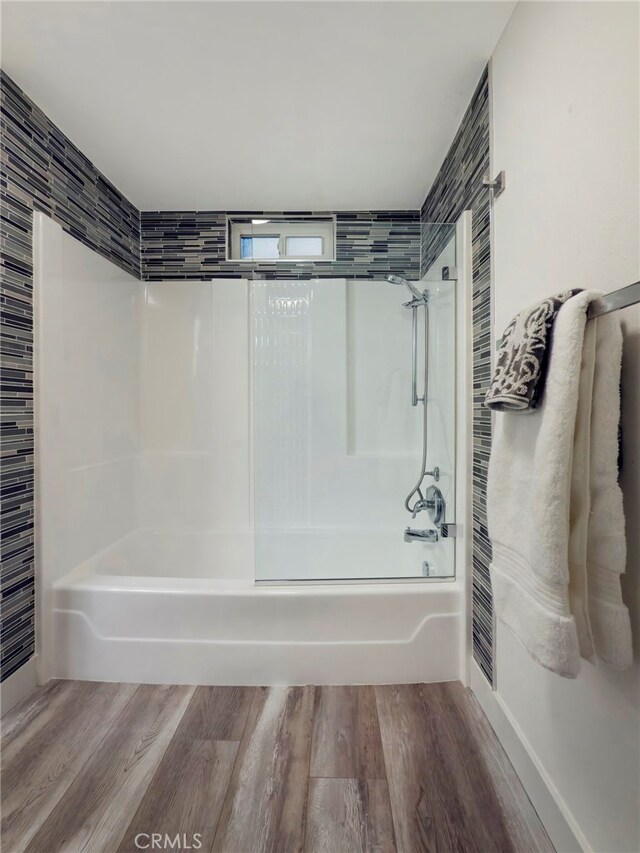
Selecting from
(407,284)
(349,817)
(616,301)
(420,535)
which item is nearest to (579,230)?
(616,301)

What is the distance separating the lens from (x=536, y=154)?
1.18m

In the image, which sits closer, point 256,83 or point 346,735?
point 346,735

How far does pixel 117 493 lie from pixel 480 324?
2121 mm

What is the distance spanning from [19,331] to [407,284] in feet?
5.68

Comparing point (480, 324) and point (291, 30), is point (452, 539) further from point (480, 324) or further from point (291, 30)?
point (291, 30)

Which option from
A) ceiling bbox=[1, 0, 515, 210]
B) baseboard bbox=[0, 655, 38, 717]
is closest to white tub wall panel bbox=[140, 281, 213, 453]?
ceiling bbox=[1, 0, 515, 210]

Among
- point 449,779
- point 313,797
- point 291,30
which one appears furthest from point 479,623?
point 291,30

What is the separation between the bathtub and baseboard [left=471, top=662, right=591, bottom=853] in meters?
0.25

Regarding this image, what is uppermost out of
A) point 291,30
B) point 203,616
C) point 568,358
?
point 291,30

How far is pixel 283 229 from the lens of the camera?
247 cm

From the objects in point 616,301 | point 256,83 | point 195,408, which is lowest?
point 195,408

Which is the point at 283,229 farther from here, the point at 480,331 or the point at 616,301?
the point at 616,301

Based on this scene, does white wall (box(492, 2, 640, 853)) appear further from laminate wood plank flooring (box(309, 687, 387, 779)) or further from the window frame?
the window frame

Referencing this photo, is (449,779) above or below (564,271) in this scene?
below
